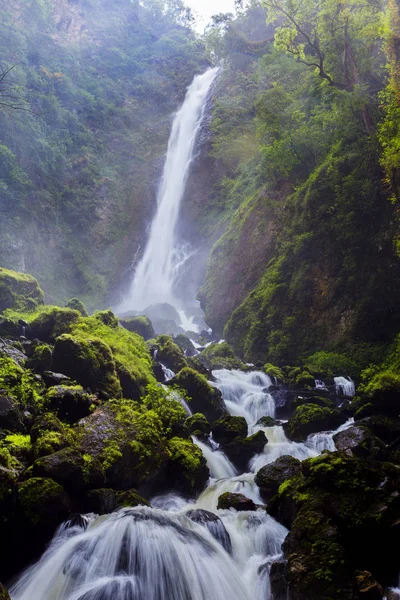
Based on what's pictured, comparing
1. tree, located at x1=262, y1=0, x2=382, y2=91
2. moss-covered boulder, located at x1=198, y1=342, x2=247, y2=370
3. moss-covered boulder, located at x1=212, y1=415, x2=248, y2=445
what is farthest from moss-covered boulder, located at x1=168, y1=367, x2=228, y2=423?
tree, located at x1=262, y1=0, x2=382, y2=91

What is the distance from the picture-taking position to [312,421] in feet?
39.5

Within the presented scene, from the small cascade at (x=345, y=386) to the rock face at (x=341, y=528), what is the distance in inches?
317

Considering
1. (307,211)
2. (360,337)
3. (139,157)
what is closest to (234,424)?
(360,337)

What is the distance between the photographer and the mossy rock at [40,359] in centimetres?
1044

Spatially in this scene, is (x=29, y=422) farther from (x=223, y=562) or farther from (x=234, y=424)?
(x=234, y=424)

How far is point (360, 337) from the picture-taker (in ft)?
54.9

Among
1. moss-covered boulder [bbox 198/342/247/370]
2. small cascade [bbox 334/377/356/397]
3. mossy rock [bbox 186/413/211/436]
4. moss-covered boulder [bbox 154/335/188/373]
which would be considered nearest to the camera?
mossy rock [bbox 186/413/211/436]

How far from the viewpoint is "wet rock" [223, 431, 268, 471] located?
10852 millimetres

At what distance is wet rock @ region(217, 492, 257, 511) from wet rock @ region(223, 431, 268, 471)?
7.52 ft

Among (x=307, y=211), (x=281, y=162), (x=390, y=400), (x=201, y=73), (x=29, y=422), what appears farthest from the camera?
(x=201, y=73)

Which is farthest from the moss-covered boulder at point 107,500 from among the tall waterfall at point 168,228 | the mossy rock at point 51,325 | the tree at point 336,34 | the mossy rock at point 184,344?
the tall waterfall at point 168,228

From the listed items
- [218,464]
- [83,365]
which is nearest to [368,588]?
[218,464]

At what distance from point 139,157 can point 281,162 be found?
82.9ft

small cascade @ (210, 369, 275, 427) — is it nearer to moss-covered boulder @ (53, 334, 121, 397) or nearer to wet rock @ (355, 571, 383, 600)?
moss-covered boulder @ (53, 334, 121, 397)
